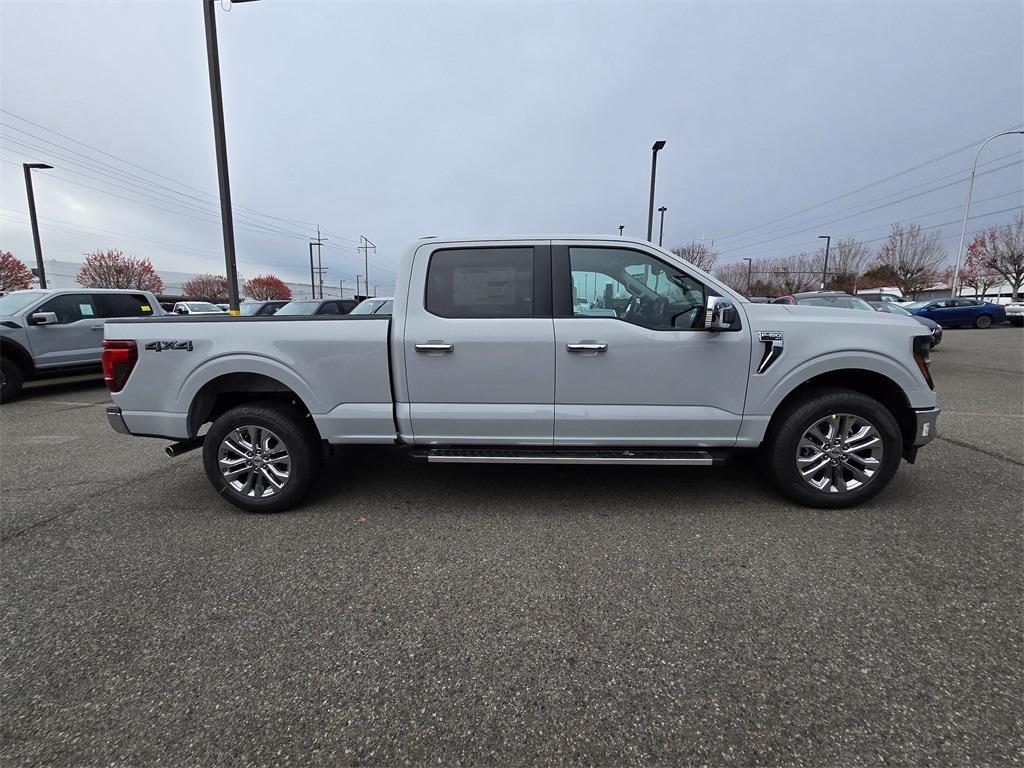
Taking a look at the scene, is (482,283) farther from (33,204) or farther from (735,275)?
(735,275)

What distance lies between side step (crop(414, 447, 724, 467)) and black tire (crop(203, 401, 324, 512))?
85 cm

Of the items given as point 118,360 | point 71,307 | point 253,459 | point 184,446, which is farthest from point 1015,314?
point 71,307

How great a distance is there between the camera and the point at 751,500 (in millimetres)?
3650

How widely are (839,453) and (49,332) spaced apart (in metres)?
11.5

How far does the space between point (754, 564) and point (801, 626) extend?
0.53m

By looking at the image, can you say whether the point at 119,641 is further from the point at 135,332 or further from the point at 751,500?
the point at 751,500

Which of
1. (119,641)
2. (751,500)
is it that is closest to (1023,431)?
(751,500)

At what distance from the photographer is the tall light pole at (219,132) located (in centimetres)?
739

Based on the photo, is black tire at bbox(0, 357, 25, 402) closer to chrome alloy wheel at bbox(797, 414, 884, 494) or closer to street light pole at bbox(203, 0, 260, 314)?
street light pole at bbox(203, 0, 260, 314)

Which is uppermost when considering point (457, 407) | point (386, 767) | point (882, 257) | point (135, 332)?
point (882, 257)

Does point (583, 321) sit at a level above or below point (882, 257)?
below

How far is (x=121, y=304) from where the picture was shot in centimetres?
937

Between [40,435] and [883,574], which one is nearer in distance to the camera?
[883,574]

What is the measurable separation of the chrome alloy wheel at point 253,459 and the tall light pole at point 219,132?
5705mm
